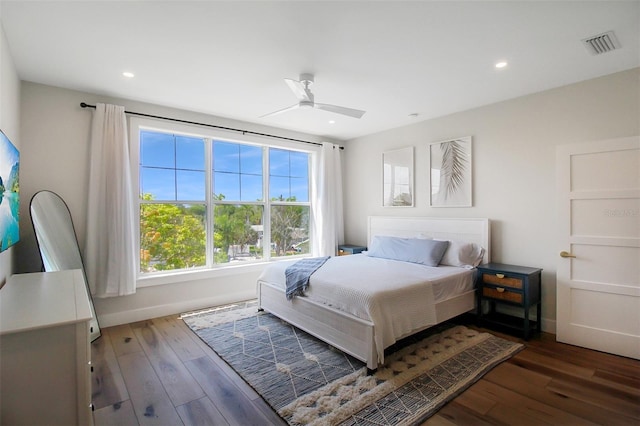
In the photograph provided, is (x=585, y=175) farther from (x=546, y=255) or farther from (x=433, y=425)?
(x=433, y=425)

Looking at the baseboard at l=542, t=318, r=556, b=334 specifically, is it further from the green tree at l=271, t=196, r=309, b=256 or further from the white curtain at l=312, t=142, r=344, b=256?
the green tree at l=271, t=196, r=309, b=256

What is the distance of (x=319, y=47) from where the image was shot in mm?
2465

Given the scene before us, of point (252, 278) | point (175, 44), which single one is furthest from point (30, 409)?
point (252, 278)

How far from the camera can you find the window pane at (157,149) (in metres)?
3.96

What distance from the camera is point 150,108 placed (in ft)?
12.6

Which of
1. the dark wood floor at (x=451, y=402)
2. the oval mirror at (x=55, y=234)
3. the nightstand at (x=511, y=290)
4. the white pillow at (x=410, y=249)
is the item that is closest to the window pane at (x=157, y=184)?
the oval mirror at (x=55, y=234)

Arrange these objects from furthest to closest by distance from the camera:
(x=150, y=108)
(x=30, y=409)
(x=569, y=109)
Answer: (x=150, y=108) < (x=569, y=109) < (x=30, y=409)

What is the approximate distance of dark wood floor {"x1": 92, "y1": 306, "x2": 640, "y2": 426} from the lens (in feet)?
6.51

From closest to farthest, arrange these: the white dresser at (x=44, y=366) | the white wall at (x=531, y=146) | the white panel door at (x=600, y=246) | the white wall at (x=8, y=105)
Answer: the white dresser at (x=44, y=366)
the white wall at (x=8, y=105)
the white panel door at (x=600, y=246)
the white wall at (x=531, y=146)

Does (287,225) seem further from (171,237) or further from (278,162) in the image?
(171,237)

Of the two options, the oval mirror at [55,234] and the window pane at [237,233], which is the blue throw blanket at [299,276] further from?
the oval mirror at [55,234]

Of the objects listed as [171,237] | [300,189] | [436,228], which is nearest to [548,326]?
[436,228]

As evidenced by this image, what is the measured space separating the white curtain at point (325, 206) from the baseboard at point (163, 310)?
1439mm

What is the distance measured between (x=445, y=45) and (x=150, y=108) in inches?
133
